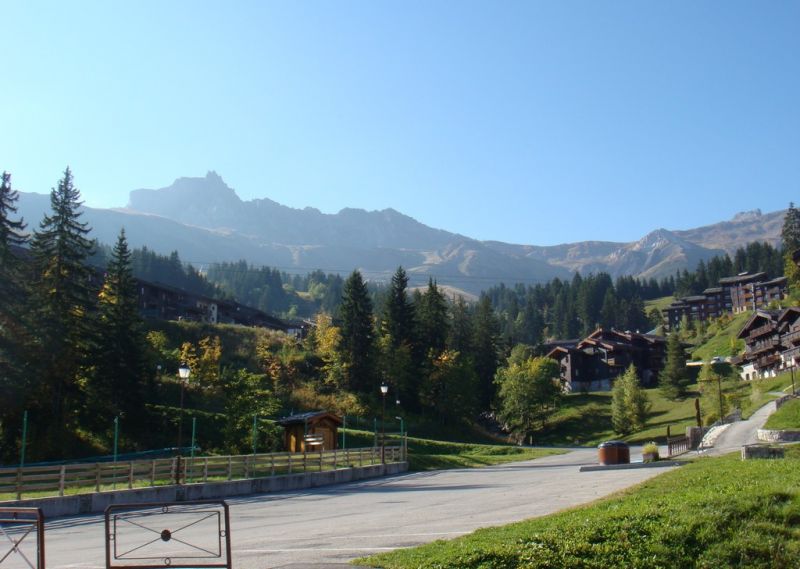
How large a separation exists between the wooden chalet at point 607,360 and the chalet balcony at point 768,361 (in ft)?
89.3

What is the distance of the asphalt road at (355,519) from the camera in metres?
13.2

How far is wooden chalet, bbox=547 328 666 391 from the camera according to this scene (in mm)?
129000

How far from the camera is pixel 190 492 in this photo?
27641 millimetres

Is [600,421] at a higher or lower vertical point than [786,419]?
lower

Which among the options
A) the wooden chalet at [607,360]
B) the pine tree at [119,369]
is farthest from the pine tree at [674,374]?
the pine tree at [119,369]

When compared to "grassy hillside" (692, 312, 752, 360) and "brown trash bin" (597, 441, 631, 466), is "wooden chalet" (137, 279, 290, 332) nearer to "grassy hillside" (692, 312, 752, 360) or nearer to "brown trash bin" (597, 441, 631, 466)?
"grassy hillside" (692, 312, 752, 360)

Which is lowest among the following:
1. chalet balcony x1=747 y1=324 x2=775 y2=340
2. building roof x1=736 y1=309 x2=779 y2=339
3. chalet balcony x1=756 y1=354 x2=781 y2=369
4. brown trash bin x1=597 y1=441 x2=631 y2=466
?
brown trash bin x1=597 y1=441 x2=631 y2=466

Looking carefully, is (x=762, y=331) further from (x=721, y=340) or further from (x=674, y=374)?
(x=721, y=340)

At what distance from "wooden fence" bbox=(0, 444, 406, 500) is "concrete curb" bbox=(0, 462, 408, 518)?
0.62 meters

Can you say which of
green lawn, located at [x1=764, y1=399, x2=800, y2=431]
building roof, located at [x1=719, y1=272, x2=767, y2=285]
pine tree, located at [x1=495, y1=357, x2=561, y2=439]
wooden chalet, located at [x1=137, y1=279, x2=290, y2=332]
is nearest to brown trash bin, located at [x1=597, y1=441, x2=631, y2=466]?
green lawn, located at [x1=764, y1=399, x2=800, y2=431]

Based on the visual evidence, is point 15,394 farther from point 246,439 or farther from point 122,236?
point 122,236

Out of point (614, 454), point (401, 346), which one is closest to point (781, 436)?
point (614, 454)

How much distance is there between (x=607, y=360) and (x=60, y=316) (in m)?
102

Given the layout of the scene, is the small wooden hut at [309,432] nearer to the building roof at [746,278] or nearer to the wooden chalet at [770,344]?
the wooden chalet at [770,344]
